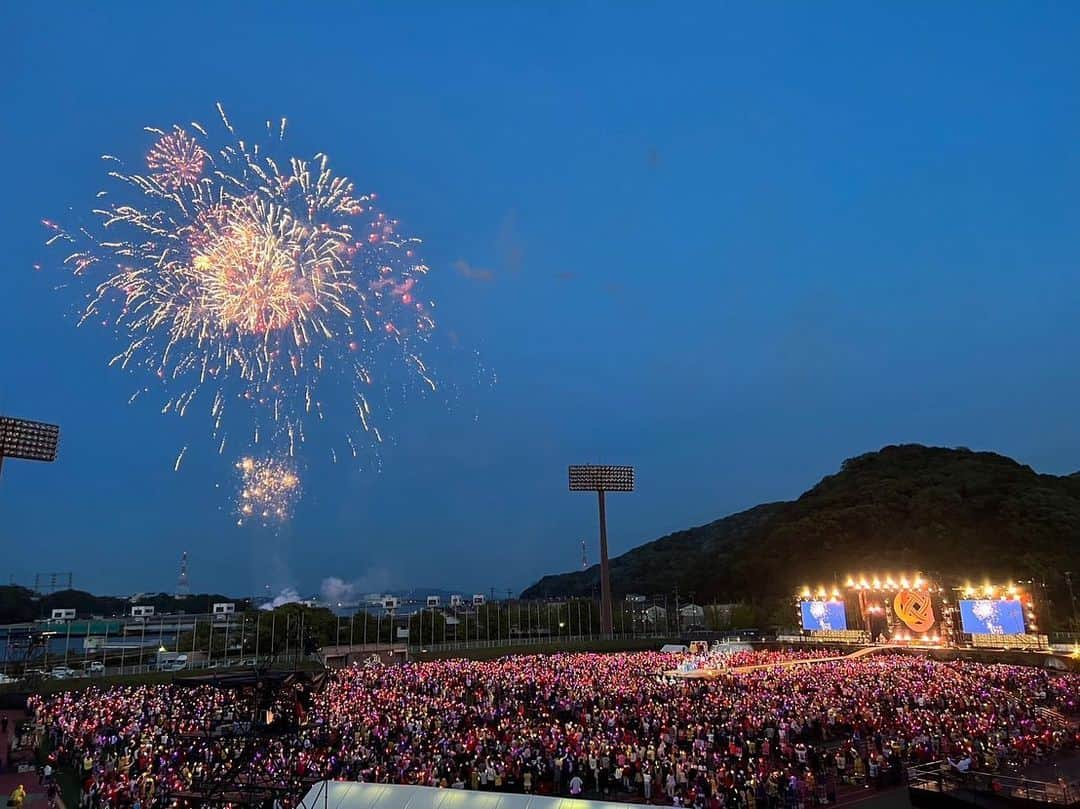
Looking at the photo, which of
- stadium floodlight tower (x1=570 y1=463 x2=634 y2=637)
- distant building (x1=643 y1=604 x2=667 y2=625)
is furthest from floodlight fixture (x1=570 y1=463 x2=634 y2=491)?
distant building (x1=643 y1=604 x2=667 y2=625)

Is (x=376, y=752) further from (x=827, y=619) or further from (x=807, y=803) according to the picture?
(x=827, y=619)

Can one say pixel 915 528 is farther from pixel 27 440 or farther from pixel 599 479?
pixel 27 440

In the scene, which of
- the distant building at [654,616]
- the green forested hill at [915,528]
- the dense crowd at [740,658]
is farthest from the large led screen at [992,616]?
the distant building at [654,616]

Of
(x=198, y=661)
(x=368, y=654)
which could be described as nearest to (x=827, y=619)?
(x=368, y=654)

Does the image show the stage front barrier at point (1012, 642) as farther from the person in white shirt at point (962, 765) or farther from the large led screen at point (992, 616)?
the person in white shirt at point (962, 765)

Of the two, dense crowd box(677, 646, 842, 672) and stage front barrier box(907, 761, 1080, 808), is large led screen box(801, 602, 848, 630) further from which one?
stage front barrier box(907, 761, 1080, 808)

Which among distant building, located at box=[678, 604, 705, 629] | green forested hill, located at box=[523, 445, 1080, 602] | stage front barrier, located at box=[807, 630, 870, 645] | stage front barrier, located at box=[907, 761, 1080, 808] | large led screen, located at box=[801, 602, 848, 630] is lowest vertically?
distant building, located at box=[678, 604, 705, 629]
